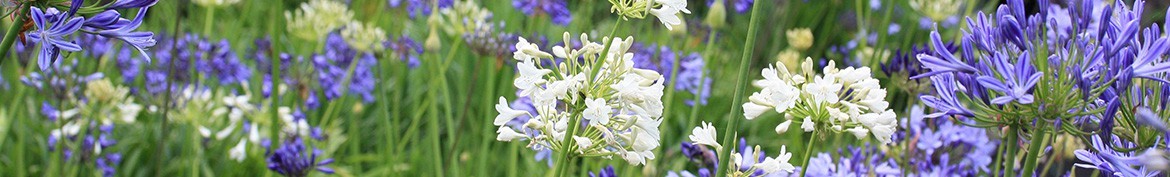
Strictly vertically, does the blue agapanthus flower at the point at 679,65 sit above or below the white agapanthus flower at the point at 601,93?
above

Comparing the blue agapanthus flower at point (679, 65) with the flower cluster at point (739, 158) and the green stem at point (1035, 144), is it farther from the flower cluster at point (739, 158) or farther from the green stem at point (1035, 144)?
the green stem at point (1035, 144)

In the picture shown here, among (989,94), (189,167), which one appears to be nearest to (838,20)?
(189,167)

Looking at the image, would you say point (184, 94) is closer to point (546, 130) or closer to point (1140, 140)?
point (546, 130)

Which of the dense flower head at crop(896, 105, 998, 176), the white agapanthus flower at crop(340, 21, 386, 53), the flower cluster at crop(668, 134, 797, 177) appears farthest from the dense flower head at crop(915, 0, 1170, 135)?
the white agapanthus flower at crop(340, 21, 386, 53)

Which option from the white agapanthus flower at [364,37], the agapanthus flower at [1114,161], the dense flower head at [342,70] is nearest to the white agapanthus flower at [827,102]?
the agapanthus flower at [1114,161]

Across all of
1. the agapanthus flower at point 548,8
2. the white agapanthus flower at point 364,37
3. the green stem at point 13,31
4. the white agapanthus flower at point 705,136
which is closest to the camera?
the green stem at point 13,31

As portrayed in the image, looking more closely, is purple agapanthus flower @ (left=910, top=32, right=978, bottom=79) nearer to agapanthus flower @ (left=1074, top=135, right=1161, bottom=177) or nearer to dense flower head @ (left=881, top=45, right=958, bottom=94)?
agapanthus flower @ (left=1074, top=135, right=1161, bottom=177)
